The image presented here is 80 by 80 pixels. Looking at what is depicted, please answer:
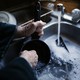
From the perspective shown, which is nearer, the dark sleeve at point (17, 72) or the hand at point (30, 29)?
the dark sleeve at point (17, 72)

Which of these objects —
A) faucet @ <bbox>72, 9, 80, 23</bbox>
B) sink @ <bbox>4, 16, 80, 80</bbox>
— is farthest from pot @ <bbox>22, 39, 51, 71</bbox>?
faucet @ <bbox>72, 9, 80, 23</bbox>

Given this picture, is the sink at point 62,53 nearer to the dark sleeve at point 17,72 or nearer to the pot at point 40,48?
the pot at point 40,48

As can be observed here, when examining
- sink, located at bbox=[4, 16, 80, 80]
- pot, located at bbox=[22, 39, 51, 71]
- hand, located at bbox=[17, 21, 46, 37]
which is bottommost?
sink, located at bbox=[4, 16, 80, 80]

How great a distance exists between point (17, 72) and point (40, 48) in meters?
0.27

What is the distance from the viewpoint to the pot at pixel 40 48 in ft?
2.49

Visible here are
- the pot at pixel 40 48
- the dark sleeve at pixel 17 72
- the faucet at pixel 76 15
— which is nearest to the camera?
the dark sleeve at pixel 17 72

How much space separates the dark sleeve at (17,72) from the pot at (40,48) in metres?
0.17

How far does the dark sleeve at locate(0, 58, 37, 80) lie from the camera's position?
0.54 m

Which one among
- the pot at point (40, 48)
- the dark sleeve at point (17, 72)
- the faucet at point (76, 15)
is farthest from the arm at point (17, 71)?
the faucet at point (76, 15)

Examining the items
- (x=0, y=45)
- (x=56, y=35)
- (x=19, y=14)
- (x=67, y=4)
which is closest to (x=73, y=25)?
(x=56, y=35)

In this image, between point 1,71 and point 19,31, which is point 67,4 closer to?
point 19,31

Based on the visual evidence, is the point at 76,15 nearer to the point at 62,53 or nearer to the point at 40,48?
the point at 62,53

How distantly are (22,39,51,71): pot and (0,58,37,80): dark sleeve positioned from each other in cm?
17

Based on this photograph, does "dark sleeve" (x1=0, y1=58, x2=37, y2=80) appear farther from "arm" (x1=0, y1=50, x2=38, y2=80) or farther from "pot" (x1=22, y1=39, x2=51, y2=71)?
"pot" (x1=22, y1=39, x2=51, y2=71)
